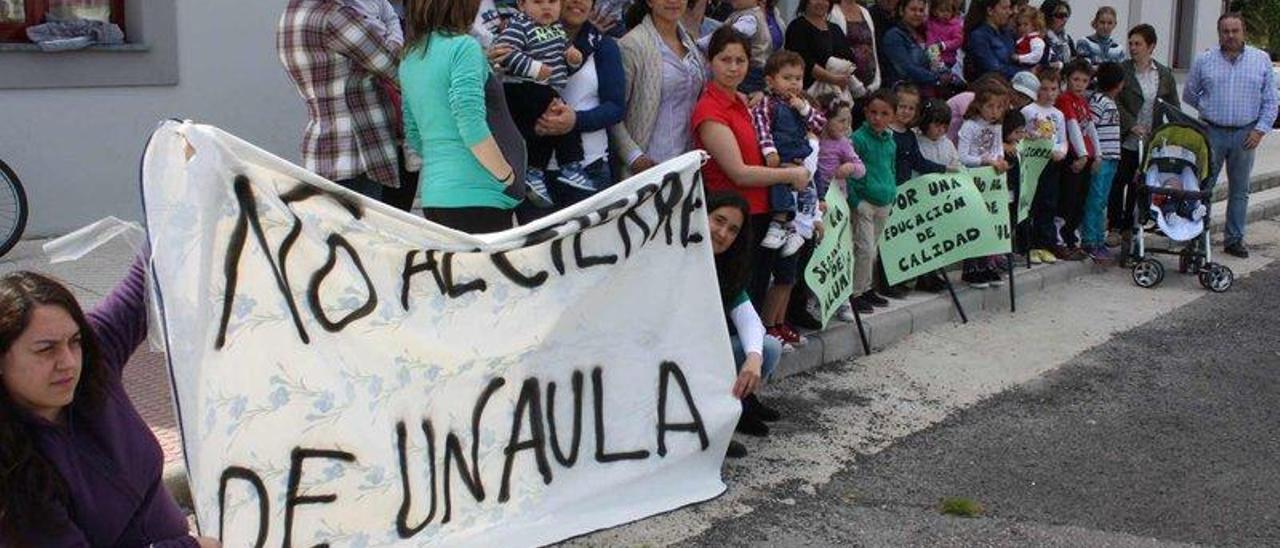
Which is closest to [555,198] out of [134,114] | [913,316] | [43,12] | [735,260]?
[735,260]

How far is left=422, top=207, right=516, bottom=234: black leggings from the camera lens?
17.6 feet

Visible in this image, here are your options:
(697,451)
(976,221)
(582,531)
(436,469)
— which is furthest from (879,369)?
(436,469)

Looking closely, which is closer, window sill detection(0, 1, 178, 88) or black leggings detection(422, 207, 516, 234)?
black leggings detection(422, 207, 516, 234)

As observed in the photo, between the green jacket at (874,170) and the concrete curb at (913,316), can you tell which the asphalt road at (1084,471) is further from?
the green jacket at (874,170)

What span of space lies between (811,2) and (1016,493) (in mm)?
3996

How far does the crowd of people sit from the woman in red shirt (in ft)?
0.04

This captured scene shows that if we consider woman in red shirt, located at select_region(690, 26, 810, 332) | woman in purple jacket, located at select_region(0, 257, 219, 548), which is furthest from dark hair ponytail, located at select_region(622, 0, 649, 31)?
woman in purple jacket, located at select_region(0, 257, 219, 548)

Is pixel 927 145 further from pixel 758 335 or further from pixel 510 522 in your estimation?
pixel 510 522

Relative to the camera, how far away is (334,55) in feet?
18.9

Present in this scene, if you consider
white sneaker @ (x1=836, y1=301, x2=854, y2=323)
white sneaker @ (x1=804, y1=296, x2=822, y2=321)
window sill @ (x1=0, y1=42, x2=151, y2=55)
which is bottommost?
white sneaker @ (x1=836, y1=301, x2=854, y2=323)

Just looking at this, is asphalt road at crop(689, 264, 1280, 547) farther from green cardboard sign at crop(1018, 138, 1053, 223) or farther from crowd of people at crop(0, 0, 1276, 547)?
green cardboard sign at crop(1018, 138, 1053, 223)

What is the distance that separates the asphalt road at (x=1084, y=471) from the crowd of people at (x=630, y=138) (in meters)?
0.65

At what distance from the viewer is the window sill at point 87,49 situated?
7969 mm

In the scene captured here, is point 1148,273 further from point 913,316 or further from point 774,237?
point 774,237
